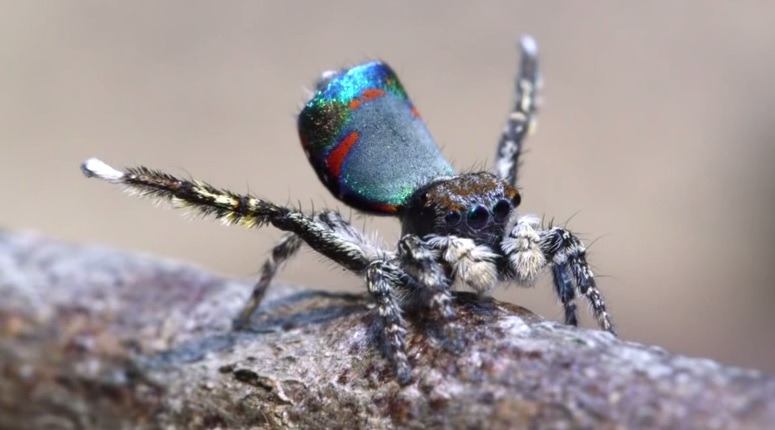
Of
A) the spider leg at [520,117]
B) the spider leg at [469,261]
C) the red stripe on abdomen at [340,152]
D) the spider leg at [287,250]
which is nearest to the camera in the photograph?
the spider leg at [469,261]

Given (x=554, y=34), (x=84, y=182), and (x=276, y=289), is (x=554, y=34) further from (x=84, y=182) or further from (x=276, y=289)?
(x=276, y=289)

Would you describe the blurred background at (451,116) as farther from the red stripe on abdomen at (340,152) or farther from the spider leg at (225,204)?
the spider leg at (225,204)

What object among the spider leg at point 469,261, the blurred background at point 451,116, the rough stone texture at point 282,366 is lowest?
the rough stone texture at point 282,366

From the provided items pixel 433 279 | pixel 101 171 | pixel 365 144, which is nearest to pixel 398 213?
pixel 365 144

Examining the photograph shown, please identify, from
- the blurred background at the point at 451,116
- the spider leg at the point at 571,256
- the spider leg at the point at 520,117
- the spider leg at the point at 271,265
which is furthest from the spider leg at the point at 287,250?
the blurred background at the point at 451,116

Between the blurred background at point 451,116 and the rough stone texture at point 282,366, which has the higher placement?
the blurred background at point 451,116

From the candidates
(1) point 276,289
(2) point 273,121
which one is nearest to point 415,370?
(1) point 276,289
